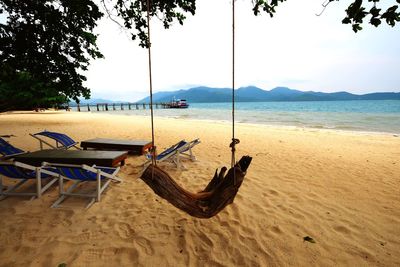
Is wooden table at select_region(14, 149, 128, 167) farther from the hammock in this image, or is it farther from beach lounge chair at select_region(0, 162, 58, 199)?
the hammock

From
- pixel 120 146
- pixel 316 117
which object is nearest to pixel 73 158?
pixel 120 146

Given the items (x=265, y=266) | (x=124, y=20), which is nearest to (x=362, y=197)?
(x=265, y=266)

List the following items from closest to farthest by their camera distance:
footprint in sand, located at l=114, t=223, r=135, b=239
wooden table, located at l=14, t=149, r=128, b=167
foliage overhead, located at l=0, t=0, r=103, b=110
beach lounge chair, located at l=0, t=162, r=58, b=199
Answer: footprint in sand, located at l=114, t=223, r=135, b=239 → beach lounge chair, located at l=0, t=162, r=58, b=199 → wooden table, located at l=14, t=149, r=128, b=167 → foliage overhead, located at l=0, t=0, r=103, b=110

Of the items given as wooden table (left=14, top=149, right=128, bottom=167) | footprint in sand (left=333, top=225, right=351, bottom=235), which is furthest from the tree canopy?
footprint in sand (left=333, top=225, right=351, bottom=235)

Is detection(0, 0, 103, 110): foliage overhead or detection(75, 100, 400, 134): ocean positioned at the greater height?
detection(0, 0, 103, 110): foliage overhead

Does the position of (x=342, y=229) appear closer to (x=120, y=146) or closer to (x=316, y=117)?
(x=120, y=146)

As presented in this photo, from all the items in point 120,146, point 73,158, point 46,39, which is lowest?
point 120,146

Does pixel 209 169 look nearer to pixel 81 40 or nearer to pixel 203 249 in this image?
pixel 203 249

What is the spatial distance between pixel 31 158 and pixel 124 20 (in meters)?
4.26

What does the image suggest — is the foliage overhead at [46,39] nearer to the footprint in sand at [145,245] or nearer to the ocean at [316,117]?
the footprint in sand at [145,245]

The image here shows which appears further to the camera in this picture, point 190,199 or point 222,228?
point 222,228

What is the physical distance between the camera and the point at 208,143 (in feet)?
29.3

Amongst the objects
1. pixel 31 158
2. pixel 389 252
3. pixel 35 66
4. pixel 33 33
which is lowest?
pixel 389 252

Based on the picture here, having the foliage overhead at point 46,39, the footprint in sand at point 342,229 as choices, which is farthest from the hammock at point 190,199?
the foliage overhead at point 46,39
